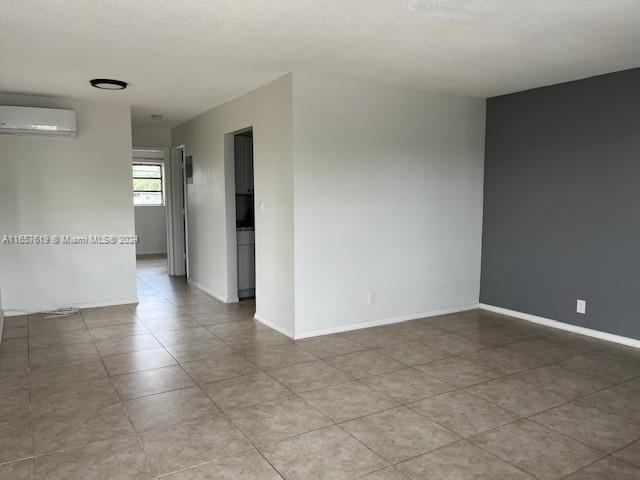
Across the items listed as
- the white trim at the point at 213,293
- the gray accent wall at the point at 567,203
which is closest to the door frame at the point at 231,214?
the white trim at the point at 213,293

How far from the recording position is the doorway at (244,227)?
5922 millimetres

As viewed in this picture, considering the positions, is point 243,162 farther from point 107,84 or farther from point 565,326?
point 565,326

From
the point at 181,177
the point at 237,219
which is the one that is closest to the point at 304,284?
the point at 237,219

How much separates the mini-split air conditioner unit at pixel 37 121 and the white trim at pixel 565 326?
4967mm

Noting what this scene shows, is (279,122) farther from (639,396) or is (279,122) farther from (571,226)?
(639,396)

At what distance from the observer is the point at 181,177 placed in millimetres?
7508

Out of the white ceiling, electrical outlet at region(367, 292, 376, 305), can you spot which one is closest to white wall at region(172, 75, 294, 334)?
the white ceiling

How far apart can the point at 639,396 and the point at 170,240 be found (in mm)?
6439

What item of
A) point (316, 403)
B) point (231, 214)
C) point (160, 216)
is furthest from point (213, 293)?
point (160, 216)

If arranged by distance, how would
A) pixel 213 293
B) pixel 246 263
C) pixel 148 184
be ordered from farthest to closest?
pixel 148 184, pixel 213 293, pixel 246 263

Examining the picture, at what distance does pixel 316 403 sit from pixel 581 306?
2.89 metres

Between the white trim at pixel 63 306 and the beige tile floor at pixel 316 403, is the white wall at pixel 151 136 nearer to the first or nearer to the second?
the white trim at pixel 63 306

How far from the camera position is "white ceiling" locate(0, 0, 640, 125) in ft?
8.79

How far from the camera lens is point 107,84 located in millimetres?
4457
